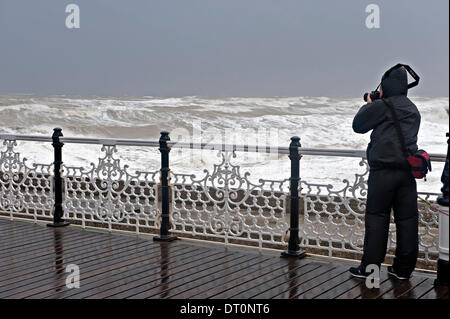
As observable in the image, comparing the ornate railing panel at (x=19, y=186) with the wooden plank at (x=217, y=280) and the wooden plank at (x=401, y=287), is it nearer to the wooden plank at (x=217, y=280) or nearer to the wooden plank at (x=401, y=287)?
the wooden plank at (x=217, y=280)

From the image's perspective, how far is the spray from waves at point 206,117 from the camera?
3492 cm

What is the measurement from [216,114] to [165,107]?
136 inches

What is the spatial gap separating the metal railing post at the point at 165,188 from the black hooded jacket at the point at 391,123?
2345 mm

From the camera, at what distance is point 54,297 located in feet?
14.4

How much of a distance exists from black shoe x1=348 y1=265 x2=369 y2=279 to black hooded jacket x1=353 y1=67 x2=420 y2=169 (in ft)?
2.90

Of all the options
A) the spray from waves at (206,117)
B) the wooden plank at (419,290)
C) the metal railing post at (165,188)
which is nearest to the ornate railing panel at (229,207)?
the metal railing post at (165,188)

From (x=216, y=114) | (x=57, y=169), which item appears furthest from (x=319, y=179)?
(x=57, y=169)

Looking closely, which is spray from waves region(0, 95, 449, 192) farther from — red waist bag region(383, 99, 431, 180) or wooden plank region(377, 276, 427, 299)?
red waist bag region(383, 99, 431, 180)

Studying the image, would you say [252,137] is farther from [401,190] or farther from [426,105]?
[401,190]

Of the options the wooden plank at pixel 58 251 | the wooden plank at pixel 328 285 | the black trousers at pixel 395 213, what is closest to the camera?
the wooden plank at pixel 328 285

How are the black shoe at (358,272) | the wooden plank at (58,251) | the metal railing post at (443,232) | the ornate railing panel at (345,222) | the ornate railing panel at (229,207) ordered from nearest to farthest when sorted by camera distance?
the metal railing post at (443,232)
the black shoe at (358,272)
the ornate railing panel at (345,222)
the wooden plank at (58,251)
the ornate railing panel at (229,207)

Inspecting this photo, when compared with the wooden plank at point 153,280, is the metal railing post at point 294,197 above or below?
above

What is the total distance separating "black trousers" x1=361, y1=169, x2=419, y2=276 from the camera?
15.1 feet

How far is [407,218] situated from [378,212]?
0.23 meters
